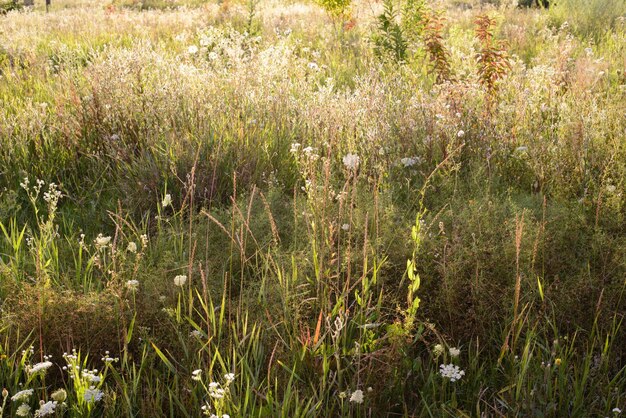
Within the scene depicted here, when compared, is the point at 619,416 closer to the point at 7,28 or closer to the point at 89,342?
the point at 89,342

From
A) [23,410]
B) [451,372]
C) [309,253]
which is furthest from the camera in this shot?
[309,253]

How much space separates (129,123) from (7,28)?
7.85 metres

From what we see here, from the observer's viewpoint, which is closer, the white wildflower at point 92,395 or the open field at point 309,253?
the white wildflower at point 92,395

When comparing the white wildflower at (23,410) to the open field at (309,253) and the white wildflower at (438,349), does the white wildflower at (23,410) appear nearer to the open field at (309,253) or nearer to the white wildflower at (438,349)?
the open field at (309,253)

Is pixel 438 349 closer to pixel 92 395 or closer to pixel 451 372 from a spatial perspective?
pixel 451 372

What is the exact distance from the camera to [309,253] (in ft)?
8.17

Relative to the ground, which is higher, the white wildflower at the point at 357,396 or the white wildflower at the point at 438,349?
the white wildflower at the point at 357,396

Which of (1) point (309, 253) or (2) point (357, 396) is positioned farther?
(1) point (309, 253)

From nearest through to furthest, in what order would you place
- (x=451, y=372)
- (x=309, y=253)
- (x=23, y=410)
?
1. (x=23, y=410)
2. (x=451, y=372)
3. (x=309, y=253)

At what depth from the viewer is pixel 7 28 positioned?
1041 cm

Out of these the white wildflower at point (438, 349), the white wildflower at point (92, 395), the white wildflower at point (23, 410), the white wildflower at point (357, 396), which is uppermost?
the white wildflower at point (357, 396)

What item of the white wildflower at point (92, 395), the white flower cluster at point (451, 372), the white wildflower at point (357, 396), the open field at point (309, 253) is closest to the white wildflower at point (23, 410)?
the open field at point (309, 253)

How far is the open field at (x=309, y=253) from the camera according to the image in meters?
1.94

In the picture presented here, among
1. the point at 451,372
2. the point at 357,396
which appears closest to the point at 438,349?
the point at 451,372
